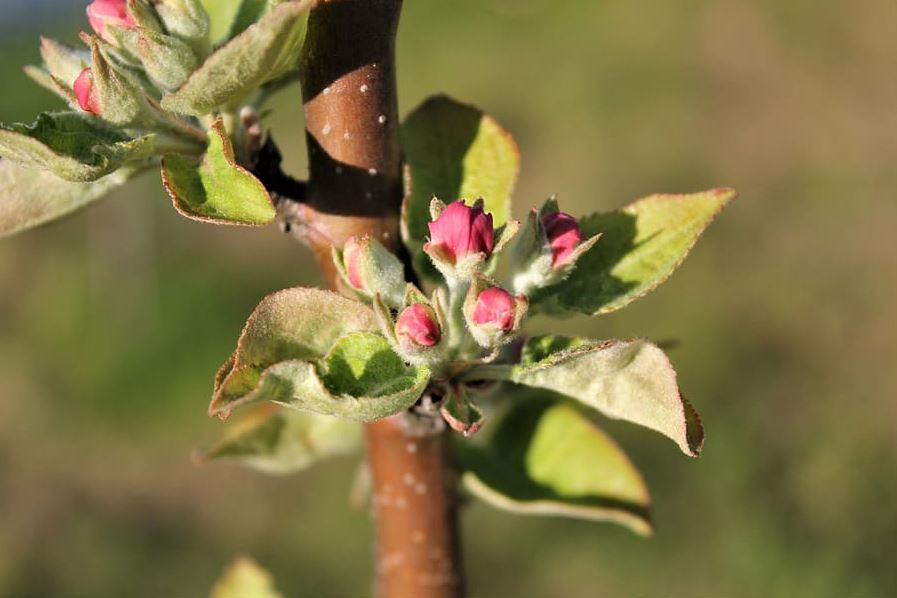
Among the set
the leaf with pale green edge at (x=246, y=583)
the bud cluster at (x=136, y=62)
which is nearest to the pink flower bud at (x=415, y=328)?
the bud cluster at (x=136, y=62)

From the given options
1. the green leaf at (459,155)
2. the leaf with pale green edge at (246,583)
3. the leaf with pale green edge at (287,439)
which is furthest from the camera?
the leaf with pale green edge at (246,583)

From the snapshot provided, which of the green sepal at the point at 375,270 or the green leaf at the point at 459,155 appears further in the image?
the green leaf at the point at 459,155

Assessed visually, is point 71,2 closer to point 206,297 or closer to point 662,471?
point 206,297

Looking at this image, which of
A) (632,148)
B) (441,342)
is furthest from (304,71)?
(632,148)

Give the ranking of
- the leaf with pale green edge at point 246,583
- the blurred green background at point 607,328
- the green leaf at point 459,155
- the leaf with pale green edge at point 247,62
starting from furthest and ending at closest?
the blurred green background at point 607,328, the leaf with pale green edge at point 246,583, the green leaf at point 459,155, the leaf with pale green edge at point 247,62

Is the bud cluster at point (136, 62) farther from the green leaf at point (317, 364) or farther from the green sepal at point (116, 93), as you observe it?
the green leaf at point (317, 364)

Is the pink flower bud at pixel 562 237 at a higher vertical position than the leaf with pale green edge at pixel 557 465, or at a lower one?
higher

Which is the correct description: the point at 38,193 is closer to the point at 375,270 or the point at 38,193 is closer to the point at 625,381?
A: the point at 375,270

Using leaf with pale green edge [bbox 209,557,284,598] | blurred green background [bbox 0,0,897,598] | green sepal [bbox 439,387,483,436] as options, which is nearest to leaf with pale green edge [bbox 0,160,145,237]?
green sepal [bbox 439,387,483,436]
